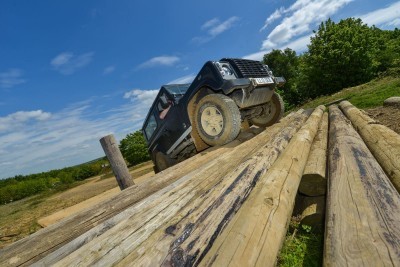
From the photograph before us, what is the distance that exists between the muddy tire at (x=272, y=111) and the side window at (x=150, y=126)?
3.17 metres

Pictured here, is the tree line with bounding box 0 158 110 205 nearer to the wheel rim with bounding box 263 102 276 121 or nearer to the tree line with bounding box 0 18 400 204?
the tree line with bounding box 0 18 400 204

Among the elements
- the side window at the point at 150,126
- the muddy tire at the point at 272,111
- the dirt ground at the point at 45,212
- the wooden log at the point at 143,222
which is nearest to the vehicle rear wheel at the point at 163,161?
the side window at the point at 150,126

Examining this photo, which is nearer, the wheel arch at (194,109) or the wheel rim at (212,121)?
the wheel rim at (212,121)

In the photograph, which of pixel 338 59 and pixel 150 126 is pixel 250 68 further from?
pixel 338 59

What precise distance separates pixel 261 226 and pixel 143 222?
3.00 feet

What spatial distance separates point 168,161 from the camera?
727 cm

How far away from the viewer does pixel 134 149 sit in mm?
30828

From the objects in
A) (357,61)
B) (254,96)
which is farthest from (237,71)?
(357,61)

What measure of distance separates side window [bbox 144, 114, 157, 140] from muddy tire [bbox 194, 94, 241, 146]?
6.68 ft

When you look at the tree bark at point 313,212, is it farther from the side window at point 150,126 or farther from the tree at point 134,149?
the tree at point 134,149

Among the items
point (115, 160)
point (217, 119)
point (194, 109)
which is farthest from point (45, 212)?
point (217, 119)

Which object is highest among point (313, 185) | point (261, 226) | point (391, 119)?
point (261, 226)

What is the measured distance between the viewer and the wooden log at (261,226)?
1387 millimetres

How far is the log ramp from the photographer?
139 centimetres
